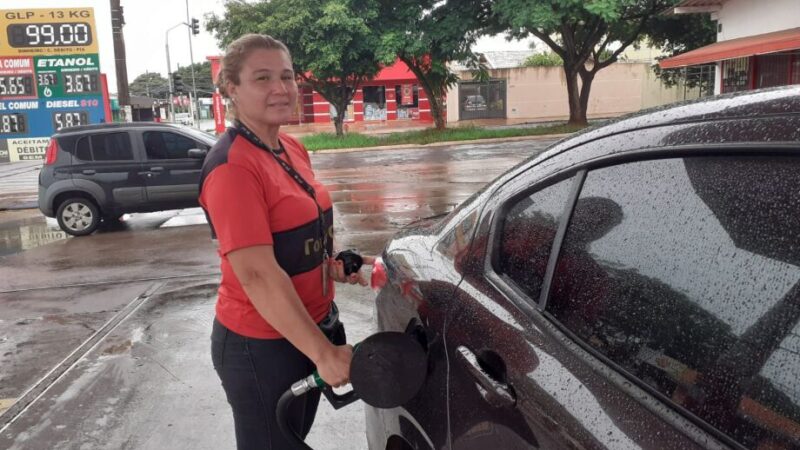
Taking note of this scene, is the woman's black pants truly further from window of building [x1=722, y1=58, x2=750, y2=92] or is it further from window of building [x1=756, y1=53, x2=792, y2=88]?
window of building [x1=722, y1=58, x2=750, y2=92]

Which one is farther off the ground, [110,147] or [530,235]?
[530,235]

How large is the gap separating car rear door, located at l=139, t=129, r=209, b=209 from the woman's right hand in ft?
29.5

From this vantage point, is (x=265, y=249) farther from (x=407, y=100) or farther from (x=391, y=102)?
(x=407, y=100)

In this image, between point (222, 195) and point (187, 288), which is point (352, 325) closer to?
point (187, 288)

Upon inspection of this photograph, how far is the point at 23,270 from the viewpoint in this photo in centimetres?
793

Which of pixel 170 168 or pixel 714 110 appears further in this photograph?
pixel 170 168

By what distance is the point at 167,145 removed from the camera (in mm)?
10539

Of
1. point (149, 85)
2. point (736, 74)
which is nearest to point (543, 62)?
point (736, 74)

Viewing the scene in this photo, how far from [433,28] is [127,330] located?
21.7 metres

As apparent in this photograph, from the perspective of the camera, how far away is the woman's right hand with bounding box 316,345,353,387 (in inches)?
74.1

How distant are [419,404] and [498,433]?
456 mm

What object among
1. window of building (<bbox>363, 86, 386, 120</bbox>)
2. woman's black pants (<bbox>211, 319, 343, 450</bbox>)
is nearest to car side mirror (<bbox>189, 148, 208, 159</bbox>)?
woman's black pants (<bbox>211, 319, 343, 450</bbox>)

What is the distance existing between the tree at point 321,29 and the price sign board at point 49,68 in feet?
27.3

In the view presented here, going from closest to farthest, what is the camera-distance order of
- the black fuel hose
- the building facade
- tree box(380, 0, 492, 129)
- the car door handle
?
the car door handle
the black fuel hose
the building facade
tree box(380, 0, 492, 129)
